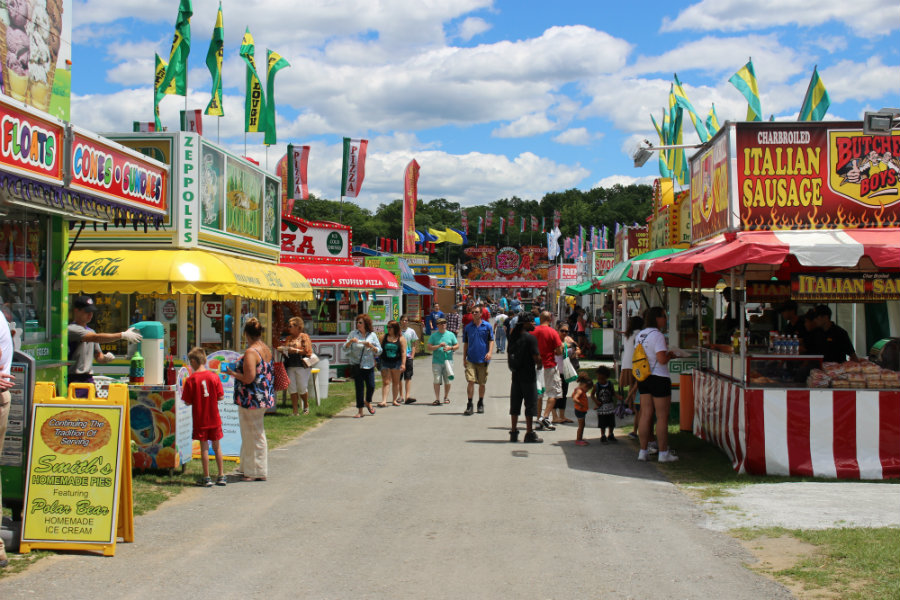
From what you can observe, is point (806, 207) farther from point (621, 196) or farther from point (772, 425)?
point (621, 196)

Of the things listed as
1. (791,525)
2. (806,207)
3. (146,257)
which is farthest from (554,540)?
(146,257)

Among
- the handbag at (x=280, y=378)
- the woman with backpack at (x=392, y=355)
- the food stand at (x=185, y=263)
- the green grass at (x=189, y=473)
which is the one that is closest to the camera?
the green grass at (x=189, y=473)

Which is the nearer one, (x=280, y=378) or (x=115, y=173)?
(x=115, y=173)

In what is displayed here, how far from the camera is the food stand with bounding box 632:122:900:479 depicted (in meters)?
9.18

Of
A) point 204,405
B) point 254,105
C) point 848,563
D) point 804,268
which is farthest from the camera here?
point 254,105

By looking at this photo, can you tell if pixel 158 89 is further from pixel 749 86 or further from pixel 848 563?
pixel 848 563

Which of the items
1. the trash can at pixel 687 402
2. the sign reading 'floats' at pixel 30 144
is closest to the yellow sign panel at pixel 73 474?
the sign reading 'floats' at pixel 30 144

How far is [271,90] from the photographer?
1970 cm

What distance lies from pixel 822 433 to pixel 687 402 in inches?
131

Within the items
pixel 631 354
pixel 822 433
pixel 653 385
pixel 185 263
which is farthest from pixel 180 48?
pixel 822 433

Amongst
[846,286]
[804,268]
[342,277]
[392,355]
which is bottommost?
[392,355]

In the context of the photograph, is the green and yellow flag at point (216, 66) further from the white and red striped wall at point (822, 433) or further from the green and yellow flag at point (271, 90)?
the white and red striped wall at point (822, 433)

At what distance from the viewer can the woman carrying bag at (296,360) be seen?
47.1ft

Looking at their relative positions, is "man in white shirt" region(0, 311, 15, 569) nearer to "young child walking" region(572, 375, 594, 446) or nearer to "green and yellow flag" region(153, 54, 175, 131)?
"young child walking" region(572, 375, 594, 446)
